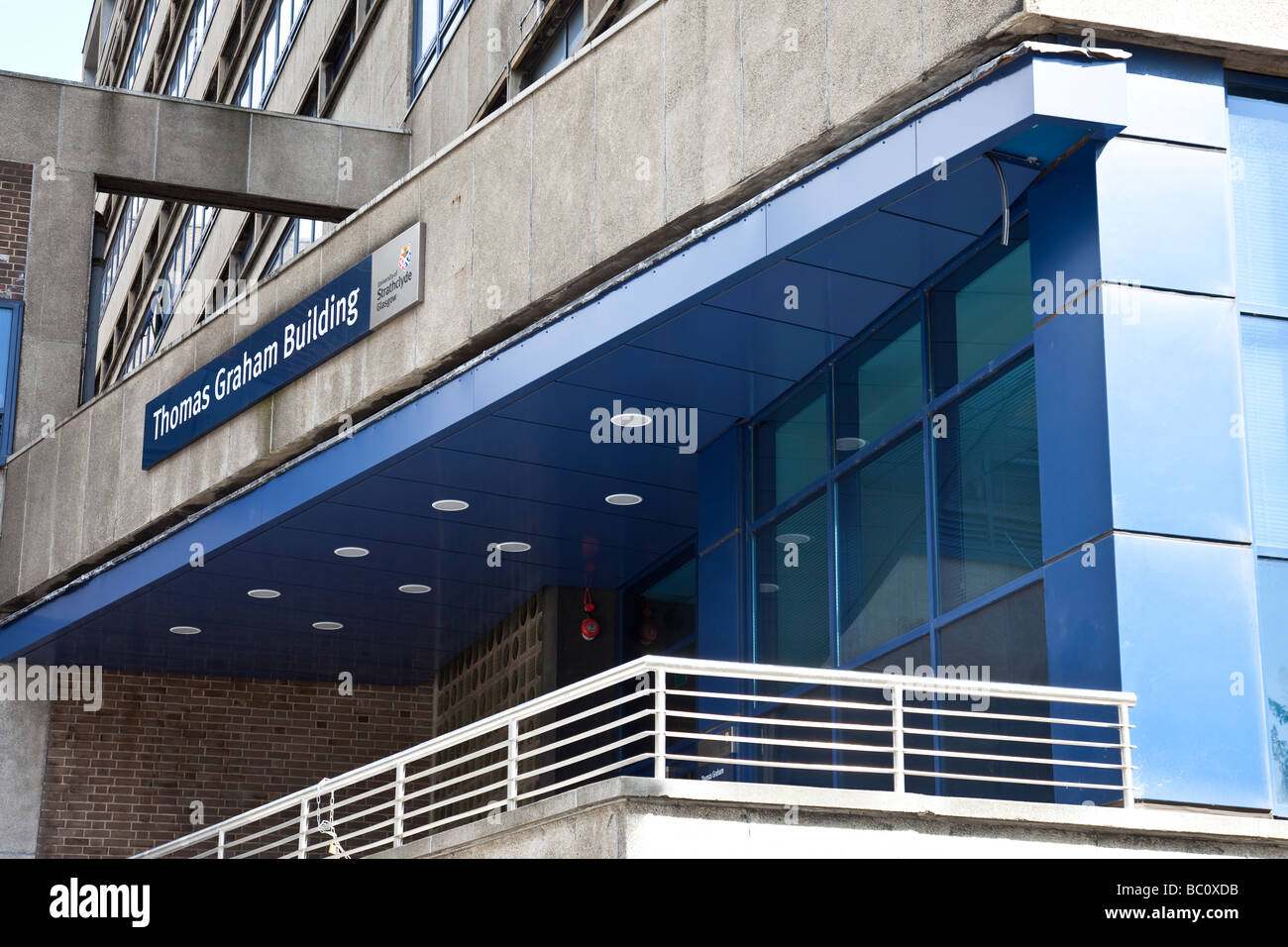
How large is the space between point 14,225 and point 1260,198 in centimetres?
1668

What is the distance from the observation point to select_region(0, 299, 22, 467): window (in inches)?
899

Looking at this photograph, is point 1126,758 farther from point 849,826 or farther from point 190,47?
point 190,47

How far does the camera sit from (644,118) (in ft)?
46.7

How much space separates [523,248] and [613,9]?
14.1ft

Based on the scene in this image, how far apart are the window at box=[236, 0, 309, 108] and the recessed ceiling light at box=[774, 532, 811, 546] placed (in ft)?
57.5

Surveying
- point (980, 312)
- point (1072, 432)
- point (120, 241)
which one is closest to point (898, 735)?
point (1072, 432)

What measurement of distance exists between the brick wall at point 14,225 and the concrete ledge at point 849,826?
598 inches

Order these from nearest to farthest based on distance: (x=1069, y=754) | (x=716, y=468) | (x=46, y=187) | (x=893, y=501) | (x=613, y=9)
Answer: (x=1069, y=754)
(x=893, y=501)
(x=716, y=468)
(x=613, y=9)
(x=46, y=187)

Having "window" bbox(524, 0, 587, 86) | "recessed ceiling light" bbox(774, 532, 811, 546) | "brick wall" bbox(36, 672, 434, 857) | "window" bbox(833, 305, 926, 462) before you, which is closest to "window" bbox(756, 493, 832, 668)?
"recessed ceiling light" bbox(774, 532, 811, 546)

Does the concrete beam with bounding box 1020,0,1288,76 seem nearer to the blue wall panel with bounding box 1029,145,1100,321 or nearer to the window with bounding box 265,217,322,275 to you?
the blue wall panel with bounding box 1029,145,1100,321

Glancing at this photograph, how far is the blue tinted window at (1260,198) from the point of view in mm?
12164

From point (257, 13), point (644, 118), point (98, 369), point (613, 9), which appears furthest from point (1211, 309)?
point (98, 369)

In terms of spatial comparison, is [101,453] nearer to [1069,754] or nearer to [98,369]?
[1069,754]

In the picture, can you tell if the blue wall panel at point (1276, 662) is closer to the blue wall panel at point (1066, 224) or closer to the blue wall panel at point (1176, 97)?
the blue wall panel at point (1066, 224)
